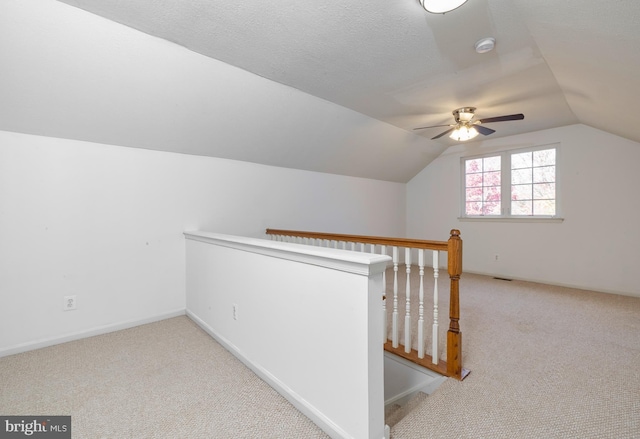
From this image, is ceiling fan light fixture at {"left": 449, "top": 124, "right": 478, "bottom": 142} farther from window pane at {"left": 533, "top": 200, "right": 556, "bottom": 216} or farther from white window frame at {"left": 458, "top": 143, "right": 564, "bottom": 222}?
window pane at {"left": 533, "top": 200, "right": 556, "bottom": 216}

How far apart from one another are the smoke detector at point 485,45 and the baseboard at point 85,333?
3676 millimetres

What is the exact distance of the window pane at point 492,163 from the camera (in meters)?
4.64

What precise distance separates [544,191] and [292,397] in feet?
15.4

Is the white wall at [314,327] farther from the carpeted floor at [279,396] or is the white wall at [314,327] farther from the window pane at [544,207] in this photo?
the window pane at [544,207]

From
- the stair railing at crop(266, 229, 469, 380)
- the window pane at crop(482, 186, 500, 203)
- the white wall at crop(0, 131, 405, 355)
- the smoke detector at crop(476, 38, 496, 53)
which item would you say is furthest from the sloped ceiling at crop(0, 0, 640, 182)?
the window pane at crop(482, 186, 500, 203)

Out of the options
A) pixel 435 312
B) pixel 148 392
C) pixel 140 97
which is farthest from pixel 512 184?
pixel 148 392

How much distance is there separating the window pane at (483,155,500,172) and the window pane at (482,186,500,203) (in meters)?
0.33

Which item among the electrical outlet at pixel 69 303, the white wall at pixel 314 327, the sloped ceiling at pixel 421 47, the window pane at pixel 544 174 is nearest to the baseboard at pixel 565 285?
the window pane at pixel 544 174

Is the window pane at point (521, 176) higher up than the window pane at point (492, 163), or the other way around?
the window pane at point (492, 163)

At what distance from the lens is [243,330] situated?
2055mm

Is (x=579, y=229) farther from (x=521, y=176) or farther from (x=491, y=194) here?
(x=491, y=194)

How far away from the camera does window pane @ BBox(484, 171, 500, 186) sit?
464 cm

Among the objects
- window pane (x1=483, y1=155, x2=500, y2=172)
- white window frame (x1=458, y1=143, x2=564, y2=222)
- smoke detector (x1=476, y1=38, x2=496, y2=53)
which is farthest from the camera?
window pane (x1=483, y1=155, x2=500, y2=172)

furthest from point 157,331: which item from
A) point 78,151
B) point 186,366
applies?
point 78,151
